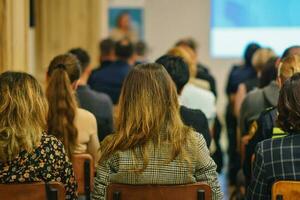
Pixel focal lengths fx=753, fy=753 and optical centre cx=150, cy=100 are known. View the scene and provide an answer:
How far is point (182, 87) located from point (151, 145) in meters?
1.15

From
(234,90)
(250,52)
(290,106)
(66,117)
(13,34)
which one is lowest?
(234,90)

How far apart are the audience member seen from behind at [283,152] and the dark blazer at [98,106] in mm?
1980

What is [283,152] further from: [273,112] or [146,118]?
[273,112]

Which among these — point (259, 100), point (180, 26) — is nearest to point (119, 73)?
point (259, 100)

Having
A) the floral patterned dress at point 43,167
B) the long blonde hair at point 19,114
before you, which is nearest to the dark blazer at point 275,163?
the floral patterned dress at point 43,167

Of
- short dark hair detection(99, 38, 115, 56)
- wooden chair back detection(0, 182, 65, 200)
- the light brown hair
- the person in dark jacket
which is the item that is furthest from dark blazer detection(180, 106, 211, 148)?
the person in dark jacket

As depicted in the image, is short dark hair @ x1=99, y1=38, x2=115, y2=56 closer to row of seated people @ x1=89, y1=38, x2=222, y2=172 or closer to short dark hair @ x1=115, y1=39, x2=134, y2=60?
row of seated people @ x1=89, y1=38, x2=222, y2=172

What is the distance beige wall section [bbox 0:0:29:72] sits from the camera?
214 inches

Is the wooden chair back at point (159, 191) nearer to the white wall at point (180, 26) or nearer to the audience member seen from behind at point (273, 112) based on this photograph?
the audience member seen from behind at point (273, 112)

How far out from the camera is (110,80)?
692 cm

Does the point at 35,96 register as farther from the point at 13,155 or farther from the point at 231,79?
the point at 231,79

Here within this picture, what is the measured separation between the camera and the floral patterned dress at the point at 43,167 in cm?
359

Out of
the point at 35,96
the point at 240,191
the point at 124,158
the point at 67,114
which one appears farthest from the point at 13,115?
the point at 240,191

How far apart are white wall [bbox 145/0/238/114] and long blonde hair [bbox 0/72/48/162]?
27.4 ft
